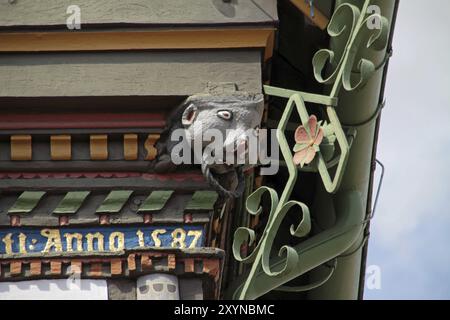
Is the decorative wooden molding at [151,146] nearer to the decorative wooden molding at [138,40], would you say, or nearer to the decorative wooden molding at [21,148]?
the decorative wooden molding at [138,40]

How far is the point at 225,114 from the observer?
1452 centimetres

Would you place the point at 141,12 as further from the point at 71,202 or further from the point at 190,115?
the point at 71,202

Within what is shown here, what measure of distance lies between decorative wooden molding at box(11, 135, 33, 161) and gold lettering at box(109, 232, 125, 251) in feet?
2.35

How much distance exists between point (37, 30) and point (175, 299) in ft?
6.07

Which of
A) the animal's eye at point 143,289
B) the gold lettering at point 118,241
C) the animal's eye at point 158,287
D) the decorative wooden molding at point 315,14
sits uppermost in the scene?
the decorative wooden molding at point 315,14

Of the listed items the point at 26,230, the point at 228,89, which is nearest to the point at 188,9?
the point at 228,89

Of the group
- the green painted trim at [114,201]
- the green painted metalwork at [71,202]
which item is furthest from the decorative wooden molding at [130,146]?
the green painted metalwork at [71,202]

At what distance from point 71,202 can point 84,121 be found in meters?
0.50

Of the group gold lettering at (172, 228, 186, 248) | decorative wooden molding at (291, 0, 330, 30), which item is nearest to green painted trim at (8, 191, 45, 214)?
gold lettering at (172, 228, 186, 248)

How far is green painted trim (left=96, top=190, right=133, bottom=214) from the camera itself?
14578mm

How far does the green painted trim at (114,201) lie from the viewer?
574 inches

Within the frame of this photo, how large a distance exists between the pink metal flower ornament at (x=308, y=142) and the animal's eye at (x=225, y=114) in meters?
0.46

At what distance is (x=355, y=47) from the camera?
14430 millimetres

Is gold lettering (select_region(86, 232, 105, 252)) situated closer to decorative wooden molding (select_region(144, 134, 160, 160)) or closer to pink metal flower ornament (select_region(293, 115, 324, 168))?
decorative wooden molding (select_region(144, 134, 160, 160))
